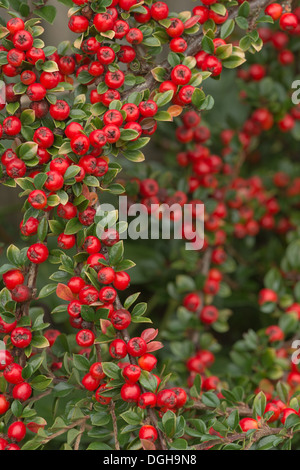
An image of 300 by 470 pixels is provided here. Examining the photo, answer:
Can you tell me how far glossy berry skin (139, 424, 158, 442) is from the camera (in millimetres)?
887

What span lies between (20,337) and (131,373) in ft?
0.73

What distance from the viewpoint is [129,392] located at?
0.91 meters

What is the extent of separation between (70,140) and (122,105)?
13 centimetres

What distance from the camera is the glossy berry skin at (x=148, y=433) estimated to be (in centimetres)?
89

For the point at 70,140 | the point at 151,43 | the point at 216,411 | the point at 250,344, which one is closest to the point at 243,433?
the point at 216,411

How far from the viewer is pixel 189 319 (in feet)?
4.65

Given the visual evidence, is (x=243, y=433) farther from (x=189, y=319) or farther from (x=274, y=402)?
(x=189, y=319)

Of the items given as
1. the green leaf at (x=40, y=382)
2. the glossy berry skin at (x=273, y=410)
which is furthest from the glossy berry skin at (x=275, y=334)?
the green leaf at (x=40, y=382)

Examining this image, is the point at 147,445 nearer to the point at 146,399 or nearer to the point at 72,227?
the point at 146,399

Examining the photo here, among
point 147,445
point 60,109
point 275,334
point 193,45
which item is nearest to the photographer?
point 147,445

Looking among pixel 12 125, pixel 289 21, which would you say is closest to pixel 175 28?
pixel 289 21

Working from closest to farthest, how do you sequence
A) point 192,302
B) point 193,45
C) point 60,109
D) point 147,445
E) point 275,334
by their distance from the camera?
point 147,445
point 60,109
point 193,45
point 275,334
point 192,302

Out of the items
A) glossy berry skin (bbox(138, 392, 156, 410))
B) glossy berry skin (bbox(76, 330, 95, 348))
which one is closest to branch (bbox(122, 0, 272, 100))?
glossy berry skin (bbox(76, 330, 95, 348))

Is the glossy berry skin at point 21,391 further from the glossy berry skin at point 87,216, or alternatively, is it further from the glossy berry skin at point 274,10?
the glossy berry skin at point 274,10
